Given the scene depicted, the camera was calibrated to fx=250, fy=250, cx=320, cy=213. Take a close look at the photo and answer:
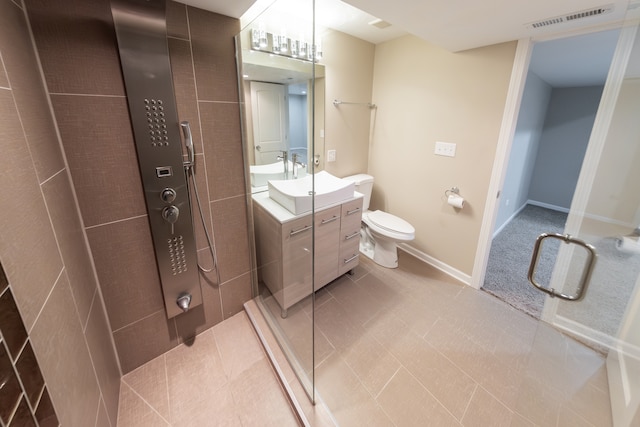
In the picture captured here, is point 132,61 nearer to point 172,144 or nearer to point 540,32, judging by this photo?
point 172,144

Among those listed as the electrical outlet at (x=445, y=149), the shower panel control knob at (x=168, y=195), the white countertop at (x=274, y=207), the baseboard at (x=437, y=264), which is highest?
the electrical outlet at (x=445, y=149)

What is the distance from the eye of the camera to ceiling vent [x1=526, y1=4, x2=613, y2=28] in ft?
4.15

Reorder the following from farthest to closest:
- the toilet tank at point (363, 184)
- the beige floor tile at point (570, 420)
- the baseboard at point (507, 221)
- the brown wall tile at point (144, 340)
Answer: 1. the baseboard at point (507, 221)
2. the toilet tank at point (363, 184)
3. the brown wall tile at point (144, 340)
4. the beige floor tile at point (570, 420)

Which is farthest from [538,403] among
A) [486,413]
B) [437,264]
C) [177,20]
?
[177,20]

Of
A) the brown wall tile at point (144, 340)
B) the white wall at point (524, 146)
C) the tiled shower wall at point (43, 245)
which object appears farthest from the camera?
the white wall at point (524, 146)

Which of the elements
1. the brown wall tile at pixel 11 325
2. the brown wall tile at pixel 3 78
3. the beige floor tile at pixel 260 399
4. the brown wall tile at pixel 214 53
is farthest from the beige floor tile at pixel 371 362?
the brown wall tile at pixel 3 78

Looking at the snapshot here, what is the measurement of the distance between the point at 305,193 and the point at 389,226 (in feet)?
3.78

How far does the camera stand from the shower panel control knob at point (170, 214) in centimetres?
134

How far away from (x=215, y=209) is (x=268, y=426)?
47.2 inches

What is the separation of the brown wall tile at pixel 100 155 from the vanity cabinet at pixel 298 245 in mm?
737

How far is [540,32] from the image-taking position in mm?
1580

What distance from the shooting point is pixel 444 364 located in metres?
1.57

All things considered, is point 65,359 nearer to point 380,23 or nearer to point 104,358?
point 104,358

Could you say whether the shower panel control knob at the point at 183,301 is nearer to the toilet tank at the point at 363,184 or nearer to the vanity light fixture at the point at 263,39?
→ the vanity light fixture at the point at 263,39
